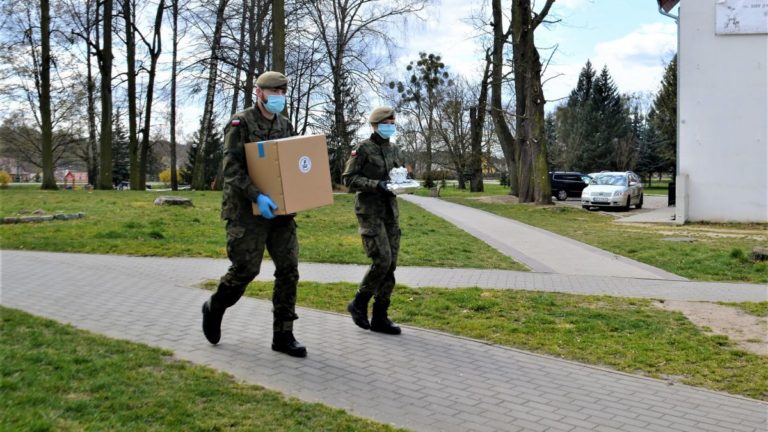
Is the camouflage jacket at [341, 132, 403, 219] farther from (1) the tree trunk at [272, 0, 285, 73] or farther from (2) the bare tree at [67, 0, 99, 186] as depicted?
(2) the bare tree at [67, 0, 99, 186]

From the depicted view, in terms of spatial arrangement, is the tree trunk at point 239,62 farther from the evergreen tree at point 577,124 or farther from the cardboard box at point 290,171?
the evergreen tree at point 577,124

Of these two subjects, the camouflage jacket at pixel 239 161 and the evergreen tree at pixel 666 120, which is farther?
the evergreen tree at pixel 666 120

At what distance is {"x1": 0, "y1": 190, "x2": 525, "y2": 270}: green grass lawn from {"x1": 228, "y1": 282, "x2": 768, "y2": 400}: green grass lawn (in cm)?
282

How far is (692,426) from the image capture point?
388 centimetres

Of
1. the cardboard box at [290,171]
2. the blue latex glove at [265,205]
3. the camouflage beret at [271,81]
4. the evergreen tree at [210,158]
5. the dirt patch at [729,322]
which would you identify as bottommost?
the dirt patch at [729,322]

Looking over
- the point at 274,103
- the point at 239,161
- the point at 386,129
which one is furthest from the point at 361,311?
the point at 274,103

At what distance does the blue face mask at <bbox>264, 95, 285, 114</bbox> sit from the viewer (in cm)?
497

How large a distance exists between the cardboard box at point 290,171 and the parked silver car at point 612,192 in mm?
24224

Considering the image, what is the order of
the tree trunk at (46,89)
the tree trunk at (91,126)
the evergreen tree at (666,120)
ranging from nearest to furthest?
the tree trunk at (46,89) < the tree trunk at (91,126) < the evergreen tree at (666,120)

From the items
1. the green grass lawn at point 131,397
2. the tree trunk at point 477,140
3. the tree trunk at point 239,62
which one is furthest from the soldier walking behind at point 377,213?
the tree trunk at point 477,140

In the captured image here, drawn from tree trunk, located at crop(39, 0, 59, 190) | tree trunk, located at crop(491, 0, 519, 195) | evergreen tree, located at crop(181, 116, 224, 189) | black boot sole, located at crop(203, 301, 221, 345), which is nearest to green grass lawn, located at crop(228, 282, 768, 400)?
black boot sole, located at crop(203, 301, 221, 345)

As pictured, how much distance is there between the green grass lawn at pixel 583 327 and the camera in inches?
199

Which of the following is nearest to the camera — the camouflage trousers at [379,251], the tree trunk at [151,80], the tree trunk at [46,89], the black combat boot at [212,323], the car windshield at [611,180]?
the black combat boot at [212,323]

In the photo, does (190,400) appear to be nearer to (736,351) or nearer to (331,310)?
(331,310)
